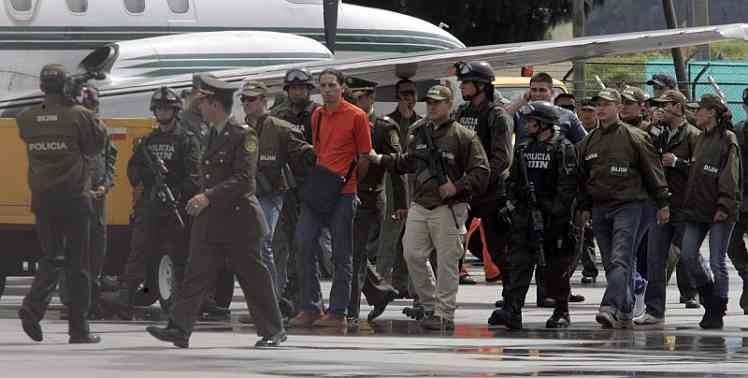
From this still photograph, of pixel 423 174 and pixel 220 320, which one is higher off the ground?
pixel 423 174

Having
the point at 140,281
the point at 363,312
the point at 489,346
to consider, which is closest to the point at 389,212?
the point at 363,312

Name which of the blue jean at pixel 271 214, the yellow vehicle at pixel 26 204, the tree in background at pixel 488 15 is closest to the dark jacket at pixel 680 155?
the blue jean at pixel 271 214

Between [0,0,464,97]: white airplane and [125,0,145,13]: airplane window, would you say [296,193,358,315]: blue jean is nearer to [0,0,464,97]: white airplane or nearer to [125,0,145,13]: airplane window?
[0,0,464,97]: white airplane

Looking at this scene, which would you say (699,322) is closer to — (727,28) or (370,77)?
(727,28)

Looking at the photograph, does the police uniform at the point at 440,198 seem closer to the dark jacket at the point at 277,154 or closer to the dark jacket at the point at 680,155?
the dark jacket at the point at 277,154

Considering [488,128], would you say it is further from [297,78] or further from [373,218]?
[297,78]

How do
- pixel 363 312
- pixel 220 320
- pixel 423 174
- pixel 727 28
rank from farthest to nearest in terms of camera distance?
pixel 727 28
pixel 363 312
pixel 220 320
pixel 423 174

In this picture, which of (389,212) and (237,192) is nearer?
(237,192)

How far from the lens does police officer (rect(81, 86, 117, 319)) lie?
1559 cm

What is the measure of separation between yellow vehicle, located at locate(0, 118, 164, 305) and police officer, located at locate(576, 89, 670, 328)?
3.95 meters

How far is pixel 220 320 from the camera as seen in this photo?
1619 cm

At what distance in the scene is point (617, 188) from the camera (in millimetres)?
15359

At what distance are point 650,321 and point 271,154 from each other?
3290mm

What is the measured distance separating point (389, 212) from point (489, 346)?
3250 millimetres
